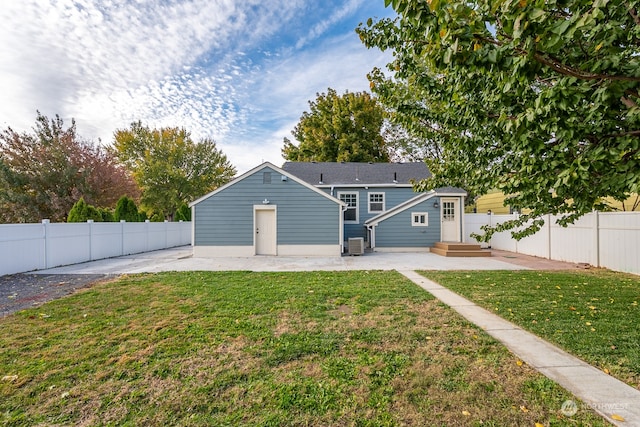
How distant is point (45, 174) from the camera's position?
17.2 m

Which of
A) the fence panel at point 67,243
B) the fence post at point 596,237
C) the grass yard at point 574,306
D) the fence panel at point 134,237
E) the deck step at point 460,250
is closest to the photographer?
the grass yard at point 574,306

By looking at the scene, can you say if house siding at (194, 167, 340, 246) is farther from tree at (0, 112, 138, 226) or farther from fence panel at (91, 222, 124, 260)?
tree at (0, 112, 138, 226)

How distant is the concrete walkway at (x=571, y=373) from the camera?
2.27m

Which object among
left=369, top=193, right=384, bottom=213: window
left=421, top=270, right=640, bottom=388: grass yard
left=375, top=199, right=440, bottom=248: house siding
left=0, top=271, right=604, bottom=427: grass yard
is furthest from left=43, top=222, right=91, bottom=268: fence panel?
left=369, top=193, right=384, bottom=213: window

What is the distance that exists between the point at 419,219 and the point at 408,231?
77cm

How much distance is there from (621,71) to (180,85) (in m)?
13.9

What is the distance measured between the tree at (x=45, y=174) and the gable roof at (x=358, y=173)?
12.3 meters

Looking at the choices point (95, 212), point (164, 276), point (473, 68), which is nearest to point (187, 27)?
point (164, 276)

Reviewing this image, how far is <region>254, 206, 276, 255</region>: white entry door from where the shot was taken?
1260cm

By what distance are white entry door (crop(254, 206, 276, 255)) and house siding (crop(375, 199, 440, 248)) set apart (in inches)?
196

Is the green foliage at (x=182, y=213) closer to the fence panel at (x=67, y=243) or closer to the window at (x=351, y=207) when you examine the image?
the fence panel at (x=67, y=243)

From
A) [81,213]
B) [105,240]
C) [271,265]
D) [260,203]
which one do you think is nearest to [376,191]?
[260,203]

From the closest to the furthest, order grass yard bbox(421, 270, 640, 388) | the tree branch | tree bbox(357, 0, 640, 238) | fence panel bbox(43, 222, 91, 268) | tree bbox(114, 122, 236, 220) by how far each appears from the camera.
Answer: tree bbox(357, 0, 640, 238)
the tree branch
grass yard bbox(421, 270, 640, 388)
fence panel bbox(43, 222, 91, 268)
tree bbox(114, 122, 236, 220)

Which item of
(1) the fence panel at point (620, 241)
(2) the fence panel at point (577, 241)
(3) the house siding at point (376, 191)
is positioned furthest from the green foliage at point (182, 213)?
(1) the fence panel at point (620, 241)
